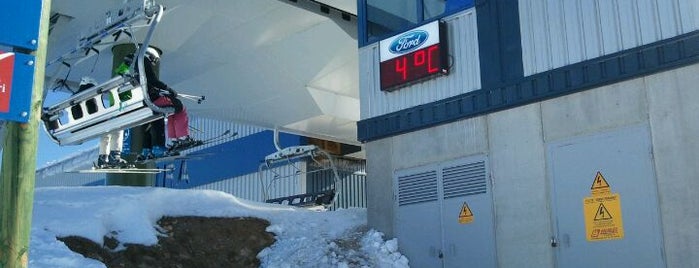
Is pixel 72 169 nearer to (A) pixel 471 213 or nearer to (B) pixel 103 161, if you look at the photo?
(B) pixel 103 161

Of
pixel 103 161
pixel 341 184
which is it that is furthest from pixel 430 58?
pixel 341 184

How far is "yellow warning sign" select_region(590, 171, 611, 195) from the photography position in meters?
9.41

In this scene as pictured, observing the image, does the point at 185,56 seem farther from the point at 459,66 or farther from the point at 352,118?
the point at 459,66

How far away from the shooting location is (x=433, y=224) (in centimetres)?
1150

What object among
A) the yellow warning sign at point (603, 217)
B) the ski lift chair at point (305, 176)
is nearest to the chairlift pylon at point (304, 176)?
the ski lift chair at point (305, 176)

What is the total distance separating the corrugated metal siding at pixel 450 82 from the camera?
37.8 ft

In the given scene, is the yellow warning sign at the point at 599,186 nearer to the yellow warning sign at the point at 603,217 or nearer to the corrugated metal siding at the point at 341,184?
the yellow warning sign at the point at 603,217

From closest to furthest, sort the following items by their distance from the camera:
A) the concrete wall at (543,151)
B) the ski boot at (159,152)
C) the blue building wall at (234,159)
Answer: the concrete wall at (543,151), the ski boot at (159,152), the blue building wall at (234,159)

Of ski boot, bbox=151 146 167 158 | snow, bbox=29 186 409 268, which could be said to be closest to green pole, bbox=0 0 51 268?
snow, bbox=29 186 409 268

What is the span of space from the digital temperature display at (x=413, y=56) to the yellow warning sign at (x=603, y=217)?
331 cm

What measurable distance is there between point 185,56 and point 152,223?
9.40 m

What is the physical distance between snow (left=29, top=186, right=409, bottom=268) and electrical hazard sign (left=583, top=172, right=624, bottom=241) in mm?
3032

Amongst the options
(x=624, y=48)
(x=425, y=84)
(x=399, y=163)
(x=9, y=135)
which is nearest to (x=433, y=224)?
(x=399, y=163)

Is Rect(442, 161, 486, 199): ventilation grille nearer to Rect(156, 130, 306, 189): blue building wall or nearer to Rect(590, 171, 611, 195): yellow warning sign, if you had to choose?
Rect(590, 171, 611, 195): yellow warning sign
